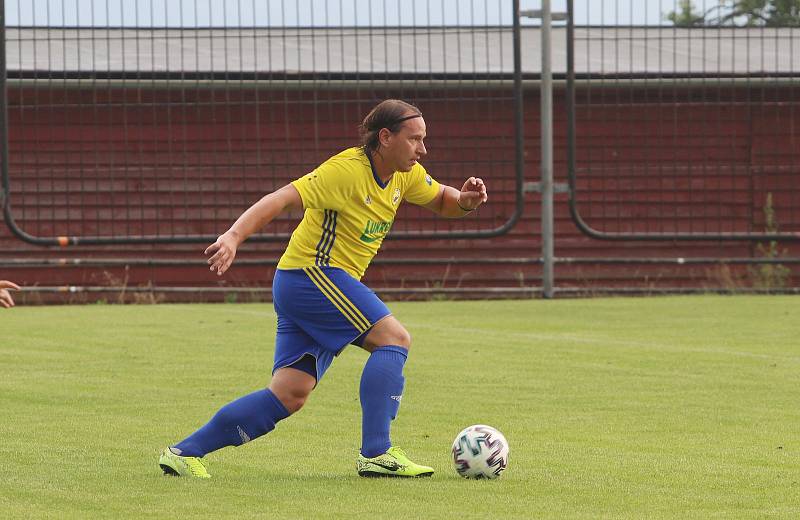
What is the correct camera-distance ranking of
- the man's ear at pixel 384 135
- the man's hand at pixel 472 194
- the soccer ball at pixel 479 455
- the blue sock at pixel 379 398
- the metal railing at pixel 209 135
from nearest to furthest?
the soccer ball at pixel 479 455
the blue sock at pixel 379 398
the man's ear at pixel 384 135
the man's hand at pixel 472 194
the metal railing at pixel 209 135

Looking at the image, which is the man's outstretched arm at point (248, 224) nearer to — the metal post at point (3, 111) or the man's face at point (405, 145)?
the man's face at point (405, 145)

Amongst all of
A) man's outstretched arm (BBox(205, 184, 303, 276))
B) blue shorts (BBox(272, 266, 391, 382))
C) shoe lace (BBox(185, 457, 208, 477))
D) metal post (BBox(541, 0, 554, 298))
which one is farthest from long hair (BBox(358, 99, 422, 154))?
metal post (BBox(541, 0, 554, 298))

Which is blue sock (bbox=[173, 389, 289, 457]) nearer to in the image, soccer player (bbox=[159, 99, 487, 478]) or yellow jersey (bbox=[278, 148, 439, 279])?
soccer player (bbox=[159, 99, 487, 478])

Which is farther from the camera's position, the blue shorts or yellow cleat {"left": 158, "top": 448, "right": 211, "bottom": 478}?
the blue shorts

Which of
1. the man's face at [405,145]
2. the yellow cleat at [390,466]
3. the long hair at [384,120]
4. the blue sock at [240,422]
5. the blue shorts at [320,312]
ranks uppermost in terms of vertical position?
the long hair at [384,120]

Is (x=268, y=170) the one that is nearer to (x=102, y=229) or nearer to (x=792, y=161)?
(x=102, y=229)

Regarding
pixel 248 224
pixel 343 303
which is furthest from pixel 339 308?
pixel 248 224

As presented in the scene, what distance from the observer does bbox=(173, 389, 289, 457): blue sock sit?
6.01 metres

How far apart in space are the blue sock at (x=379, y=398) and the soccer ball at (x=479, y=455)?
0.93ft

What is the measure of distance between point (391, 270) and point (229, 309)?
155 inches

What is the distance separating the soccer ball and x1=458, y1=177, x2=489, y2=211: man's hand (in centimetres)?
127

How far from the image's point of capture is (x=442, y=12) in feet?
52.2

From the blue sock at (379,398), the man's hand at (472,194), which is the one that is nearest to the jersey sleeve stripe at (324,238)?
the blue sock at (379,398)

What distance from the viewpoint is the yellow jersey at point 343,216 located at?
6066 mm
